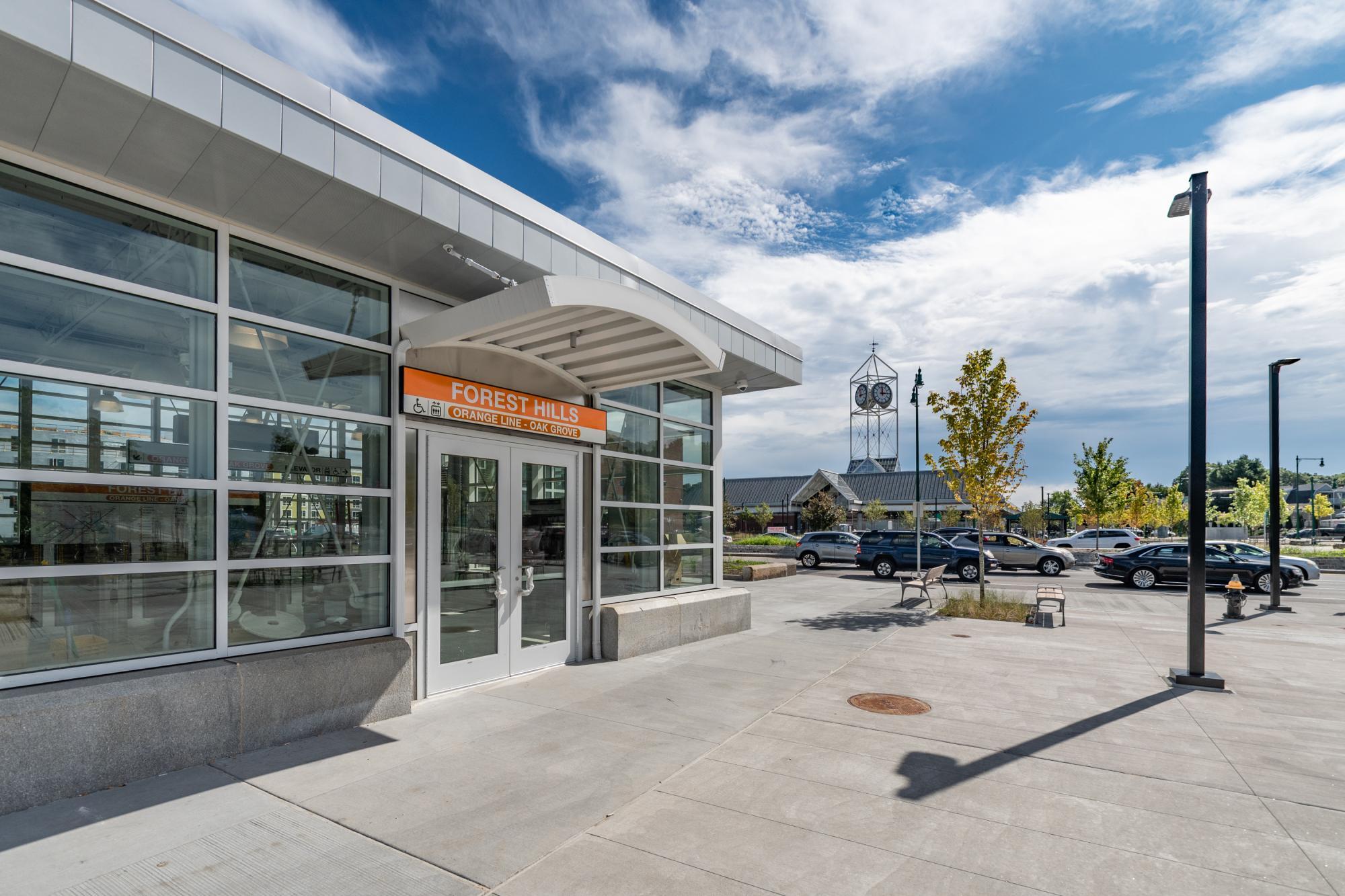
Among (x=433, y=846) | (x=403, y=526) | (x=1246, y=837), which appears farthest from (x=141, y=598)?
(x=1246, y=837)

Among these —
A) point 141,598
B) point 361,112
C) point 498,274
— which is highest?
point 361,112

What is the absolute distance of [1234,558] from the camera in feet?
62.2

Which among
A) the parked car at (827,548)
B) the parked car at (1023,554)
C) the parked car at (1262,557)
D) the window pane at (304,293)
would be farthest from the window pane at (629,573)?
the parked car at (827,548)

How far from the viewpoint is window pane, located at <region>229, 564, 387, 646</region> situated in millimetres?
5523

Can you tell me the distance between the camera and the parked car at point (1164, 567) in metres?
19.2

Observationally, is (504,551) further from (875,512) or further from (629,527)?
(875,512)

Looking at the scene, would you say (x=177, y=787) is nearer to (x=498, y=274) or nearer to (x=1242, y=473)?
(x=498, y=274)

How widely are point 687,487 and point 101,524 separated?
24.0 ft

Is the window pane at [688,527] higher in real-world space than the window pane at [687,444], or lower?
lower

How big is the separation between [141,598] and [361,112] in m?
3.73

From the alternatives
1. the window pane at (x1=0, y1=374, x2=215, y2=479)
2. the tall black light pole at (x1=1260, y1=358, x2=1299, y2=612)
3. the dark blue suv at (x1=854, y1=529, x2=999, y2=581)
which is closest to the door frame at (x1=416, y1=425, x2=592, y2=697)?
the window pane at (x1=0, y1=374, x2=215, y2=479)

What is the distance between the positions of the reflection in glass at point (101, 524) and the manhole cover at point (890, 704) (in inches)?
224

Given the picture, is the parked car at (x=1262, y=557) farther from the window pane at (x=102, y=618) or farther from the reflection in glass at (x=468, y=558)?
the window pane at (x=102, y=618)

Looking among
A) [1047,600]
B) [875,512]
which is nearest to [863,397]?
[875,512]
